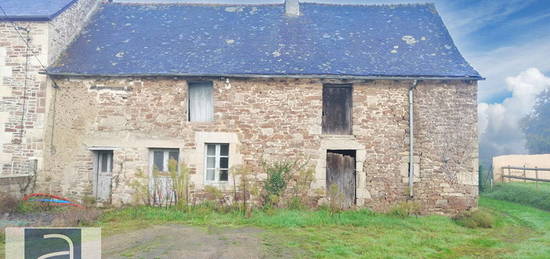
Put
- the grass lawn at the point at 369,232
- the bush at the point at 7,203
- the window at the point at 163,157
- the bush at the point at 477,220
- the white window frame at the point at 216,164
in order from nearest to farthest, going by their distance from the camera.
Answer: the grass lawn at the point at 369,232 < the bush at the point at 7,203 < the bush at the point at 477,220 < the white window frame at the point at 216,164 < the window at the point at 163,157

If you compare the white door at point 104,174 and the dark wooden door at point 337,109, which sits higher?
the dark wooden door at point 337,109

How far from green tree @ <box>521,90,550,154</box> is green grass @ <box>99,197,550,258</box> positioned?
3600 centimetres

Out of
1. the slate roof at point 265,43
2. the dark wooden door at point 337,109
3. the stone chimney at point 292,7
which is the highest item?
the stone chimney at point 292,7

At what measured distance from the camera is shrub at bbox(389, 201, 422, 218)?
9.07 metres

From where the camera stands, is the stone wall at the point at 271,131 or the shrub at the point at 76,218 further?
the stone wall at the point at 271,131

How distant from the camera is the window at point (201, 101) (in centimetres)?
1004

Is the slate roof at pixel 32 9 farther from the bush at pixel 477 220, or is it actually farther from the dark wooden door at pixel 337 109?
the bush at pixel 477 220

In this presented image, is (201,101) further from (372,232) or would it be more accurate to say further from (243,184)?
(372,232)

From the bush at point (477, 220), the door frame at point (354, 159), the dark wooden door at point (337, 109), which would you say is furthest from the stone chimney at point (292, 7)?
the bush at point (477, 220)

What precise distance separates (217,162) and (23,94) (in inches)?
226

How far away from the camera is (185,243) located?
616 centimetres

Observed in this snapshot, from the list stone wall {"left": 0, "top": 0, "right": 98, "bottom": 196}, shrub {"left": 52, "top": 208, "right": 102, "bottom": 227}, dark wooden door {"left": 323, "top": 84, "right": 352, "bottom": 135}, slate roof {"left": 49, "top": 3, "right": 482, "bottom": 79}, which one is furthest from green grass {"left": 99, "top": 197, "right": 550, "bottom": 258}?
slate roof {"left": 49, "top": 3, "right": 482, "bottom": 79}

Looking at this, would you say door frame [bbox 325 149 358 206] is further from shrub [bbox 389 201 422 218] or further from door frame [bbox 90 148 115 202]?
door frame [bbox 90 148 115 202]

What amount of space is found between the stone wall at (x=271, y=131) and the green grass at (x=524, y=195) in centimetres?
324
